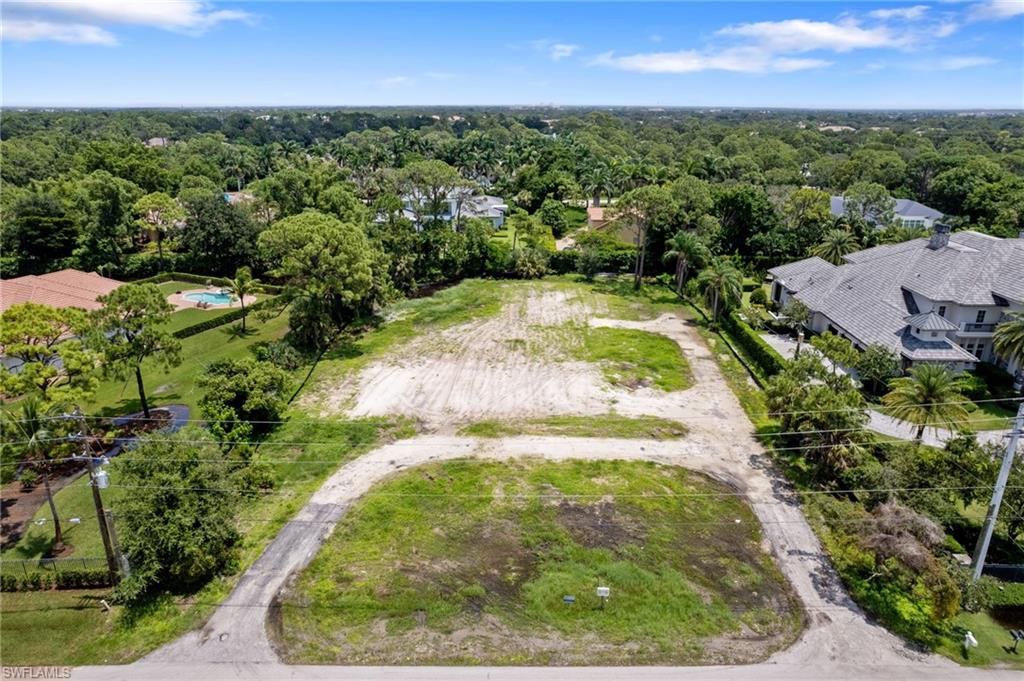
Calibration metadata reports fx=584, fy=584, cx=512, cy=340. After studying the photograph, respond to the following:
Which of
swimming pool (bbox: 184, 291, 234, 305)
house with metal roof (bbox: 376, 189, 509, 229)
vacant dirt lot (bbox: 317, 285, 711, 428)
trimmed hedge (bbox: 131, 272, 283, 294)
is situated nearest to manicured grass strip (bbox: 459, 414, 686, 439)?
vacant dirt lot (bbox: 317, 285, 711, 428)

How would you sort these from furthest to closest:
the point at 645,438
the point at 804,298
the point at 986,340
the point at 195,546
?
the point at 804,298 < the point at 986,340 < the point at 645,438 < the point at 195,546

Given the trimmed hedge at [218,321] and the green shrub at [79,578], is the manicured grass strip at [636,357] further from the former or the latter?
the green shrub at [79,578]

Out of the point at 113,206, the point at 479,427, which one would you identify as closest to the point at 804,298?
the point at 479,427

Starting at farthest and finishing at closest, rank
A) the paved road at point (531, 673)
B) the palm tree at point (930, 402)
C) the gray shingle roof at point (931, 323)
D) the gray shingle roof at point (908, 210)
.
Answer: the gray shingle roof at point (908, 210) → the gray shingle roof at point (931, 323) → the palm tree at point (930, 402) → the paved road at point (531, 673)

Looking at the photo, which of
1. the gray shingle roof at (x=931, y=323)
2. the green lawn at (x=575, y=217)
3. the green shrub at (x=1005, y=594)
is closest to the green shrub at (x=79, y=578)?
the green shrub at (x=1005, y=594)

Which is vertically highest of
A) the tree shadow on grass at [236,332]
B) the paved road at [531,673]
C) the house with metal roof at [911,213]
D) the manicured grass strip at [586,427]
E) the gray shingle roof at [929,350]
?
the house with metal roof at [911,213]

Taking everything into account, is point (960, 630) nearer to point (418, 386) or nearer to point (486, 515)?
point (486, 515)

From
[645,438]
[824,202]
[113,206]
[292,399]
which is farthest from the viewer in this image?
[824,202]
